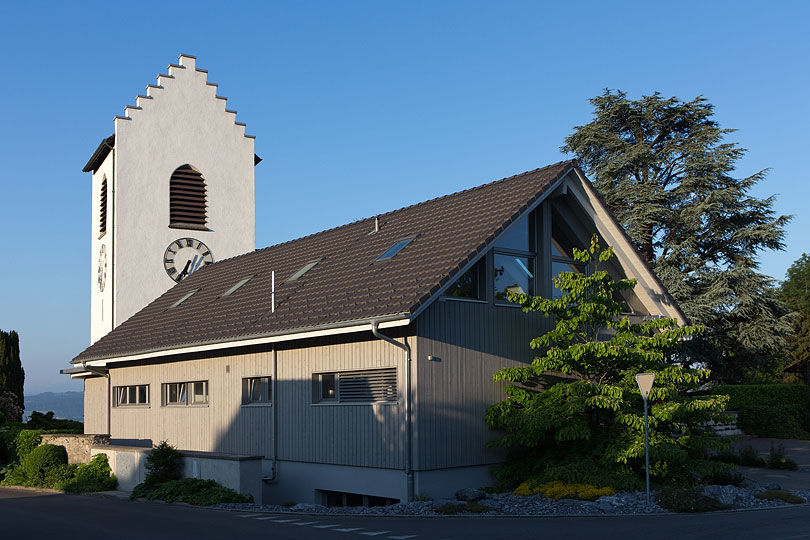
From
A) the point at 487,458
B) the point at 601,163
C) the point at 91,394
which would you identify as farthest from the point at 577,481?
the point at 601,163

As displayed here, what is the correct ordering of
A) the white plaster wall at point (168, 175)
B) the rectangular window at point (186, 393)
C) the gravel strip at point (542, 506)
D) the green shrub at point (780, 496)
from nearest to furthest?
the gravel strip at point (542, 506) < the green shrub at point (780, 496) < the rectangular window at point (186, 393) < the white plaster wall at point (168, 175)

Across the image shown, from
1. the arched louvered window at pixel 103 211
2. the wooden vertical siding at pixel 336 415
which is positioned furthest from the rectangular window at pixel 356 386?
the arched louvered window at pixel 103 211

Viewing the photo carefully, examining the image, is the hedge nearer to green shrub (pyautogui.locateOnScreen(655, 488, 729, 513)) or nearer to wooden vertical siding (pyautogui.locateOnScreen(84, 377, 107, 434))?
green shrub (pyautogui.locateOnScreen(655, 488, 729, 513))

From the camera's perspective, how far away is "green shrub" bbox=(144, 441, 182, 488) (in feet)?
62.0

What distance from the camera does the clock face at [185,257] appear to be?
3459cm

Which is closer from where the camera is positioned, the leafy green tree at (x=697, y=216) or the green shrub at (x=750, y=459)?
the green shrub at (x=750, y=459)

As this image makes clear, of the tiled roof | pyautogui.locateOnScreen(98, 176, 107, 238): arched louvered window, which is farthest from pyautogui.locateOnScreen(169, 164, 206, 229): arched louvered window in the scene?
the tiled roof

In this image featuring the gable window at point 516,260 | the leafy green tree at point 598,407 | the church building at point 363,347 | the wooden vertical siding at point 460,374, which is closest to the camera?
the leafy green tree at point 598,407

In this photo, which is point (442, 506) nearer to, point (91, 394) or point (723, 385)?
point (91, 394)

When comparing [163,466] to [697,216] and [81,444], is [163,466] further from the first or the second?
[697,216]

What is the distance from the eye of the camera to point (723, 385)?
36281mm

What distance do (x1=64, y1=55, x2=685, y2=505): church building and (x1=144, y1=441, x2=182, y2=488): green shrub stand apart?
410mm

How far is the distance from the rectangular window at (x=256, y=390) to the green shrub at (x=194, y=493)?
2.77m

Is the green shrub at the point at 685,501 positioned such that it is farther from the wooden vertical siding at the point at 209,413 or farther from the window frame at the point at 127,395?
the window frame at the point at 127,395
